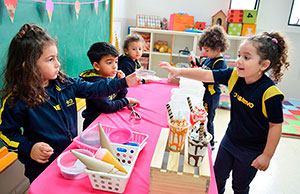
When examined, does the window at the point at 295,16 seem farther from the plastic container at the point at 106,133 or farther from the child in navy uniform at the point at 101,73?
the plastic container at the point at 106,133

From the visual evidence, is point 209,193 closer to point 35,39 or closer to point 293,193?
point 35,39

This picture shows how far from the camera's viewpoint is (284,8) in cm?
405

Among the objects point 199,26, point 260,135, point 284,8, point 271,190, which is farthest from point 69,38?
point 284,8

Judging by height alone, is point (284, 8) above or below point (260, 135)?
above

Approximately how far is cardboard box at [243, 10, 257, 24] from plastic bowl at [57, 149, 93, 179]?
12.6ft

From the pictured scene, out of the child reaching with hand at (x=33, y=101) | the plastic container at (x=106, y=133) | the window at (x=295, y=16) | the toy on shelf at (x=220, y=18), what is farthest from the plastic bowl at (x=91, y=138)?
the window at (x=295, y=16)

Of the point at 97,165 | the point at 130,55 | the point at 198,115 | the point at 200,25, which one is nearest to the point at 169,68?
the point at 198,115

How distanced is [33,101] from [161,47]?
344cm

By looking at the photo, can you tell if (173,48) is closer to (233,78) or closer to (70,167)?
(233,78)

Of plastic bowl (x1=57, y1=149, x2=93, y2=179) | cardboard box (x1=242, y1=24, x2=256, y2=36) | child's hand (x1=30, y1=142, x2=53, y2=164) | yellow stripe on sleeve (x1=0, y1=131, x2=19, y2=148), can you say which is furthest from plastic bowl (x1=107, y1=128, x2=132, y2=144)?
cardboard box (x1=242, y1=24, x2=256, y2=36)

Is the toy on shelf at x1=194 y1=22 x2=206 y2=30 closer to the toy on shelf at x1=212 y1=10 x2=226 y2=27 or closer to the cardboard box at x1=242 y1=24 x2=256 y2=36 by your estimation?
the toy on shelf at x1=212 y1=10 x2=226 y2=27

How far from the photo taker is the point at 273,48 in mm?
1121

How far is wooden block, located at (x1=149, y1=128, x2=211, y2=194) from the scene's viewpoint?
758mm

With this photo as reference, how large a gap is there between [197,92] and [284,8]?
3612 mm
